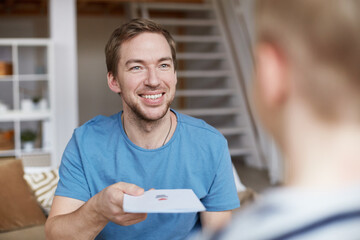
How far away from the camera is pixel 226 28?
247 inches

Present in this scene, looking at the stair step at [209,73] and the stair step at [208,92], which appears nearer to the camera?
the stair step at [208,92]

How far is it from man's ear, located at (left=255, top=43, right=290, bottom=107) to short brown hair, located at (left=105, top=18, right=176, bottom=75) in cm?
103

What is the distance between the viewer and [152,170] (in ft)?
4.39

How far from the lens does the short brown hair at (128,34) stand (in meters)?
1.37

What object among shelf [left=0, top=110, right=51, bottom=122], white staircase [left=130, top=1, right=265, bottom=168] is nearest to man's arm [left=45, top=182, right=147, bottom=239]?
shelf [left=0, top=110, right=51, bottom=122]

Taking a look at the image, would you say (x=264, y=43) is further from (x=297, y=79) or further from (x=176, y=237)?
(x=176, y=237)

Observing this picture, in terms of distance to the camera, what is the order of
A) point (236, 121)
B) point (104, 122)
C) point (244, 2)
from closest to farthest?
1. point (104, 122)
2. point (244, 2)
3. point (236, 121)

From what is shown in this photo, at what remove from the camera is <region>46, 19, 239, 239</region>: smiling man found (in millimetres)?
1338

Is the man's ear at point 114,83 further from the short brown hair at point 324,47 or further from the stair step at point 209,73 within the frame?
the stair step at point 209,73

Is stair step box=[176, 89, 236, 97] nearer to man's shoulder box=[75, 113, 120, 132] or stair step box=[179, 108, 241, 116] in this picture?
stair step box=[179, 108, 241, 116]

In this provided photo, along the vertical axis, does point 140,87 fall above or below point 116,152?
above

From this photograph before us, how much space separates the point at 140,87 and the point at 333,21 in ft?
3.58

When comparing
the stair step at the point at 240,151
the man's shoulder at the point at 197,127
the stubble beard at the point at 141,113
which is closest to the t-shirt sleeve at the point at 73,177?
the stubble beard at the point at 141,113

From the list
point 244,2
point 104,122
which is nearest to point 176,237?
point 104,122
